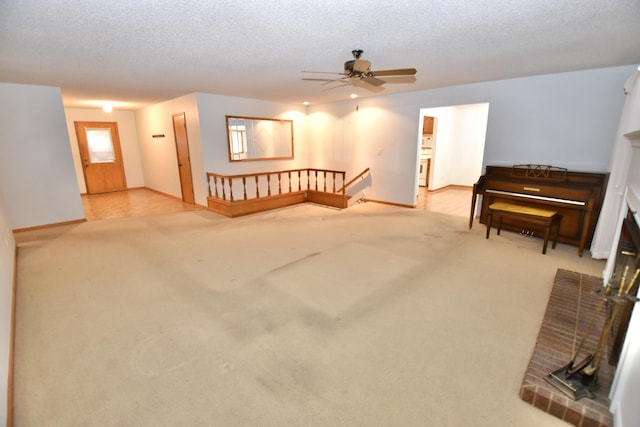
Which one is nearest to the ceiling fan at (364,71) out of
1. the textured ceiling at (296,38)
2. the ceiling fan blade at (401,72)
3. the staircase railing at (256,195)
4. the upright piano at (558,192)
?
the ceiling fan blade at (401,72)

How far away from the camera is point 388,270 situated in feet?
10.8

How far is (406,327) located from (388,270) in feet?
3.37

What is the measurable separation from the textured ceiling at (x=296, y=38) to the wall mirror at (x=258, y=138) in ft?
6.50

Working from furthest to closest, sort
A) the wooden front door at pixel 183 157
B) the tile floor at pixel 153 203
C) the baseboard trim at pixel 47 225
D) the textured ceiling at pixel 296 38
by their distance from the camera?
the wooden front door at pixel 183 157 → the tile floor at pixel 153 203 → the baseboard trim at pixel 47 225 → the textured ceiling at pixel 296 38

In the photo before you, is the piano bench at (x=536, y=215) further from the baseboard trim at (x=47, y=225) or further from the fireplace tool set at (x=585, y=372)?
the baseboard trim at (x=47, y=225)

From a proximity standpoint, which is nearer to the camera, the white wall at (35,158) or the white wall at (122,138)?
the white wall at (35,158)

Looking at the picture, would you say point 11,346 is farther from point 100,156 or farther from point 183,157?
point 100,156

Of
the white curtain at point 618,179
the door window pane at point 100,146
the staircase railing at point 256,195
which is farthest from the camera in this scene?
the door window pane at point 100,146

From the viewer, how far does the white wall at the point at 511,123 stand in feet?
13.1

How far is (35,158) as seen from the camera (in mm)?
4816

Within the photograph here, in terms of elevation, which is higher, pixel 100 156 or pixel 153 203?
pixel 100 156

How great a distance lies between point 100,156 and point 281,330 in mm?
8498

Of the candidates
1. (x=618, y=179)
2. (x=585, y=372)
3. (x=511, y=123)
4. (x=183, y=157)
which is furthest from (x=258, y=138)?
(x=585, y=372)

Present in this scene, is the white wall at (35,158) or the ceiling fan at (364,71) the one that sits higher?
the ceiling fan at (364,71)
